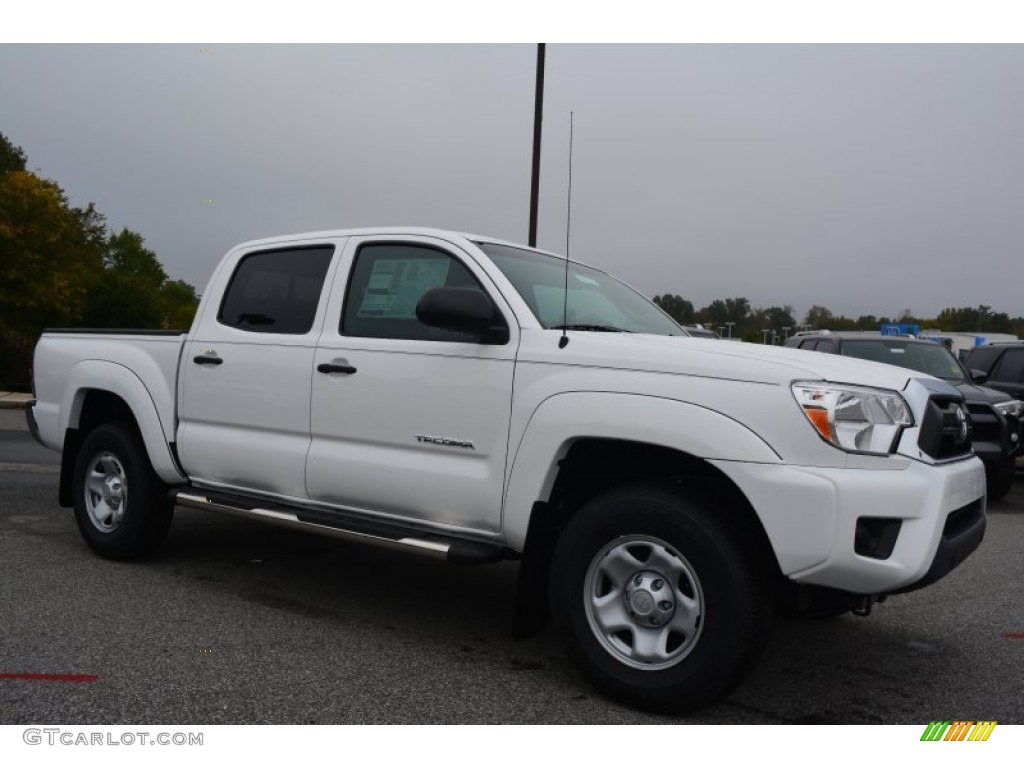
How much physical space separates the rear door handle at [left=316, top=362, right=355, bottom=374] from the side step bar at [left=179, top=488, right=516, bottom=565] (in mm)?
703

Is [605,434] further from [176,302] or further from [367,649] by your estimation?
[176,302]

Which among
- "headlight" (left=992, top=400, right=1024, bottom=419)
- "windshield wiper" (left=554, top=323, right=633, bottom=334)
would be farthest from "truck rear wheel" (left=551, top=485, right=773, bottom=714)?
"headlight" (left=992, top=400, right=1024, bottom=419)

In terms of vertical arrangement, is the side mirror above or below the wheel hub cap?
above

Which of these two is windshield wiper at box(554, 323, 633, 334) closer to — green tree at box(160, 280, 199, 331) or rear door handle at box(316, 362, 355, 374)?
rear door handle at box(316, 362, 355, 374)

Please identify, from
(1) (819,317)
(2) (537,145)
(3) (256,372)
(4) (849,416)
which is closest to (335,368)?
(3) (256,372)

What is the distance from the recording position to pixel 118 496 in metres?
Answer: 5.69

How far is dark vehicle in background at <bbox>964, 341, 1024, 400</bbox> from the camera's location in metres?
11.2

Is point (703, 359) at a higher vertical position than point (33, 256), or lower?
lower

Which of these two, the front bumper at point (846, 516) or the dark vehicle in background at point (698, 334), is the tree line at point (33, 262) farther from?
the front bumper at point (846, 516)

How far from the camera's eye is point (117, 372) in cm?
561

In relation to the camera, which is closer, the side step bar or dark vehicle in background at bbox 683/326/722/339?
the side step bar

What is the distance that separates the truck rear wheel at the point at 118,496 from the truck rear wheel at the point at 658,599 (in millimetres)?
2890

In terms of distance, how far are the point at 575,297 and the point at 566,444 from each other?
1002mm

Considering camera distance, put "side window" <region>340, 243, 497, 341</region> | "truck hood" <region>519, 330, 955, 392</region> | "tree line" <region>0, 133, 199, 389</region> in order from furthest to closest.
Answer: "tree line" <region>0, 133, 199, 389</region>, "side window" <region>340, 243, 497, 341</region>, "truck hood" <region>519, 330, 955, 392</region>
